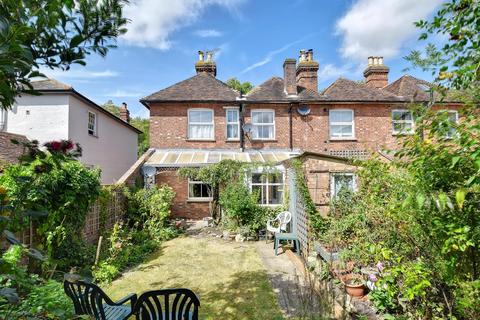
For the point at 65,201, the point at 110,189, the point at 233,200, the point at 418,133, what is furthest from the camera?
the point at 233,200

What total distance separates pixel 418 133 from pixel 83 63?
3.37 m

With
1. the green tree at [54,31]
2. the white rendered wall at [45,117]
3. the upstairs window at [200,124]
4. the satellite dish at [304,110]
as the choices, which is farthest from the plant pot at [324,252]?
the white rendered wall at [45,117]

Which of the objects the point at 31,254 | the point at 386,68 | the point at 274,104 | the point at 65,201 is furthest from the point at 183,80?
the point at 31,254

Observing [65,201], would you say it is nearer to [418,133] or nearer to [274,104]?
[418,133]

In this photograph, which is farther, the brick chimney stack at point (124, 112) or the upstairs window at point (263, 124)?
the brick chimney stack at point (124, 112)

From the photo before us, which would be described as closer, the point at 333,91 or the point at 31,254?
the point at 31,254

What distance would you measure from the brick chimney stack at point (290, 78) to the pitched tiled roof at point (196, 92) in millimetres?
3231

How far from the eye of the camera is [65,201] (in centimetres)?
697

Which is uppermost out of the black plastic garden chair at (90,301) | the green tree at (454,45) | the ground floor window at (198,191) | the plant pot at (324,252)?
the green tree at (454,45)

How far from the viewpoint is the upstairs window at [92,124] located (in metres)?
16.2

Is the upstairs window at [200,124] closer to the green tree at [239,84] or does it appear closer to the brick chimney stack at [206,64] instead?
the brick chimney stack at [206,64]

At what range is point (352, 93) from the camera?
17.6 m

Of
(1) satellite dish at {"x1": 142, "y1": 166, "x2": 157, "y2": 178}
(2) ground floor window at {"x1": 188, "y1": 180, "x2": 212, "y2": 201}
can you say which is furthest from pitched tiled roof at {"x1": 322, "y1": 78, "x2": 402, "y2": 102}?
(1) satellite dish at {"x1": 142, "y1": 166, "x2": 157, "y2": 178}

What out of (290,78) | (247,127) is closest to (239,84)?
(290,78)
